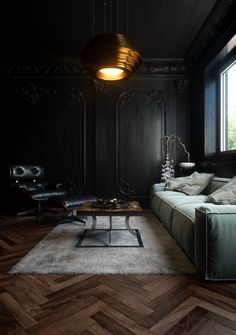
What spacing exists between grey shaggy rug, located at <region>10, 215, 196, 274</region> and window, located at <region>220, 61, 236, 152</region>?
5.63 ft

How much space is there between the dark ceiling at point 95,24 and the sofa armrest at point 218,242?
2674mm

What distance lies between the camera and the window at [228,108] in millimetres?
3391

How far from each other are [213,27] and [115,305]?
362cm

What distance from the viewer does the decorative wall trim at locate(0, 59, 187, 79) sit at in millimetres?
4469

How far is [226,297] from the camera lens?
4.73ft

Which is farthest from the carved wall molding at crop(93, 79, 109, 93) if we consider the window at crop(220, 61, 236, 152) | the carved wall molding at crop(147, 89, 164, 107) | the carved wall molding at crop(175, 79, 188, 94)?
the window at crop(220, 61, 236, 152)

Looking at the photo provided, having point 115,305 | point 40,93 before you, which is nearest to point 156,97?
point 40,93

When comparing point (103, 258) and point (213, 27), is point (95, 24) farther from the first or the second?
point (103, 258)

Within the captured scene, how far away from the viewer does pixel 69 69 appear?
4531mm

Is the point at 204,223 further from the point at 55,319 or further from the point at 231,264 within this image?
the point at 55,319

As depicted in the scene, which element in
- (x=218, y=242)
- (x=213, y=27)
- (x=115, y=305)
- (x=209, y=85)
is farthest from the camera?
(x=209, y=85)

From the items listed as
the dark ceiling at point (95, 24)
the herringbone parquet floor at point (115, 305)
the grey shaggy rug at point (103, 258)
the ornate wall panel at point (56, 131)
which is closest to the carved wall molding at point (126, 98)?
the ornate wall panel at point (56, 131)

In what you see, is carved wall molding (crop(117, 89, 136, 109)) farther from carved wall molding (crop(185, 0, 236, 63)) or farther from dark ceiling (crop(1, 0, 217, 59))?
carved wall molding (crop(185, 0, 236, 63))

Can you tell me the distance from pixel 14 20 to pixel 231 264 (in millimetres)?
3778
